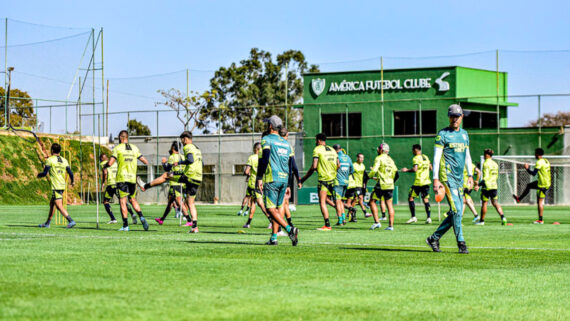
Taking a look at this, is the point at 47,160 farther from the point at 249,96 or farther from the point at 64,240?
the point at 249,96

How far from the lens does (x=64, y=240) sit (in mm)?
14336

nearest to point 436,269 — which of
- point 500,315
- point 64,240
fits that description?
point 500,315

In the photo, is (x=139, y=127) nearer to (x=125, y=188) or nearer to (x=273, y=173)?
(x=125, y=188)

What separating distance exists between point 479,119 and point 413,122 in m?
4.35

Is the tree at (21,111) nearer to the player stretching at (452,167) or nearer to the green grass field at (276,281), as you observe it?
the green grass field at (276,281)

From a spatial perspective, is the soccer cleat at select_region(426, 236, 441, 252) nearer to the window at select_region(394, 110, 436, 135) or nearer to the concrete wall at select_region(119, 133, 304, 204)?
the window at select_region(394, 110, 436, 135)

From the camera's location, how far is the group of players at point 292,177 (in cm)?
1272

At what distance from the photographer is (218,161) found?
5272 cm

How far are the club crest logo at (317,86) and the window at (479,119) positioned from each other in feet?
29.8

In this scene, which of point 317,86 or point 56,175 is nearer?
point 56,175

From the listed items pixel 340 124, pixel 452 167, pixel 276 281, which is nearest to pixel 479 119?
pixel 340 124

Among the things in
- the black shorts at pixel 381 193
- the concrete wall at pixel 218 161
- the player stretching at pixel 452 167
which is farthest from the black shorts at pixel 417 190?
the concrete wall at pixel 218 161

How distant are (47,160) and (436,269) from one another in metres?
12.7

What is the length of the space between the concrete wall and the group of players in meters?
21.8
